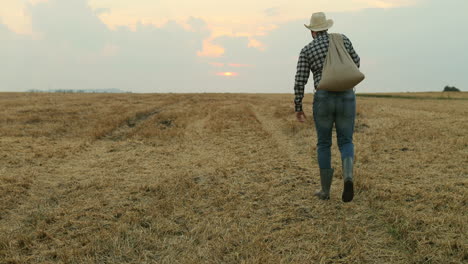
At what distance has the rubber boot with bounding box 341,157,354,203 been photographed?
4.66 meters

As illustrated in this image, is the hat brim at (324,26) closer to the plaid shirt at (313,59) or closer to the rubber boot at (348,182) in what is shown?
the plaid shirt at (313,59)

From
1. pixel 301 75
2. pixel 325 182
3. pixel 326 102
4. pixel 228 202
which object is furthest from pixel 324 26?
pixel 228 202

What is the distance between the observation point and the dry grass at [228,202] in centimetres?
389

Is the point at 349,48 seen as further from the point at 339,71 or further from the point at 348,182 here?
the point at 348,182

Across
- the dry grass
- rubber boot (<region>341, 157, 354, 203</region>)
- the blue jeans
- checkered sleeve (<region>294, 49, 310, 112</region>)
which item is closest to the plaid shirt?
checkered sleeve (<region>294, 49, 310, 112</region>)

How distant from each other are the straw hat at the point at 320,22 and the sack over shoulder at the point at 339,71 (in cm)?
Result: 41

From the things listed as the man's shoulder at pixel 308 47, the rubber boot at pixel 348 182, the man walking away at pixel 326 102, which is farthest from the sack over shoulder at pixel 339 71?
the rubber boot at pixel 348 182

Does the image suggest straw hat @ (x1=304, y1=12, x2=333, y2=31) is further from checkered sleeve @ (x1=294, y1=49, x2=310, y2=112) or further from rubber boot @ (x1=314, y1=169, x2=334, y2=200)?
rubber boot @ (x1=314, y1=169, x2=334, y2=200)

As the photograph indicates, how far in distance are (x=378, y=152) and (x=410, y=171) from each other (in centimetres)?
200

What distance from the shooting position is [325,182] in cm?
537

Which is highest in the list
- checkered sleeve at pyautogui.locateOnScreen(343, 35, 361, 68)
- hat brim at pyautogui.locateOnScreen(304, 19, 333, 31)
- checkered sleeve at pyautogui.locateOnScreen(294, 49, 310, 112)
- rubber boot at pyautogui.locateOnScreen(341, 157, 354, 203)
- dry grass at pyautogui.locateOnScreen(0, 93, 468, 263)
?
hat brim at pyautogui.locateOnScreen(304, 19, 333, 31)

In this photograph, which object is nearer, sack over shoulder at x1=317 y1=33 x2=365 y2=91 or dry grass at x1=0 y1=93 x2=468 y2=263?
dry grass at x1=0 y1=93 x2=468 y2=263

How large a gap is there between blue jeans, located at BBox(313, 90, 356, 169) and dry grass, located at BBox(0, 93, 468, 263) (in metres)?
1.10

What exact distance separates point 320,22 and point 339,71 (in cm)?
99
